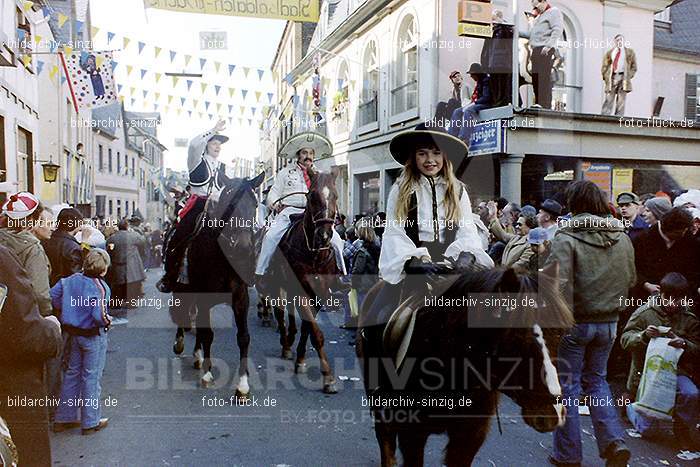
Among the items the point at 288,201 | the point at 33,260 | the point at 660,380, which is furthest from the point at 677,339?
the point at 33,260

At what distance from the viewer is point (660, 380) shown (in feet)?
15.2

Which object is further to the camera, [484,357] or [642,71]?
[642,71]

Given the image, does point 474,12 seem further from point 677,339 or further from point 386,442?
point 386,442

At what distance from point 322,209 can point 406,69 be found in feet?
36.2

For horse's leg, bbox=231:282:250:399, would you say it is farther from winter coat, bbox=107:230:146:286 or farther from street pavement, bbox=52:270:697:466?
winter coat, bbox=107:230:146:286

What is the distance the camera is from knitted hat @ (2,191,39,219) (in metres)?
4.51

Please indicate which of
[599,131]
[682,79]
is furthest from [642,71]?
[599,131]

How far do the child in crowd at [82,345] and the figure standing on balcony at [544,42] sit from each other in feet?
33.1

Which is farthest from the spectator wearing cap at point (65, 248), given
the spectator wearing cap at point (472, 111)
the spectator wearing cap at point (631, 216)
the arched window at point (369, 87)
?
the arched window at point (369, 87)

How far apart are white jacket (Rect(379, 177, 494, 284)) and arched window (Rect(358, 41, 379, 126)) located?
14692 mm

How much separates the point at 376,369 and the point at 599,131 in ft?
36.2

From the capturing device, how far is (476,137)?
469 inches

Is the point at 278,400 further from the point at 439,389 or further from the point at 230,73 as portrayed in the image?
the point at 230,73

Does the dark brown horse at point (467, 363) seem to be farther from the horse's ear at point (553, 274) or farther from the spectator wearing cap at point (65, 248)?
the spectator wearing cap at point (65, 248)
